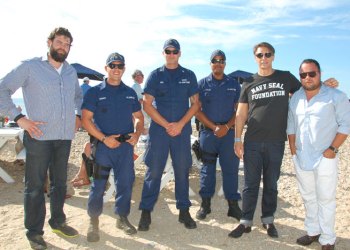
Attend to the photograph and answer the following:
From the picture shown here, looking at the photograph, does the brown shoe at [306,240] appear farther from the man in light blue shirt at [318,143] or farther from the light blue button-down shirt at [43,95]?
the light blue button-down shirt at [43,95]

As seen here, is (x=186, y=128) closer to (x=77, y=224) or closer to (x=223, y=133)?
(x=223, y=133)

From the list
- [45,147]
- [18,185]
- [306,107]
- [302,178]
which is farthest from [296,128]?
[18,185]

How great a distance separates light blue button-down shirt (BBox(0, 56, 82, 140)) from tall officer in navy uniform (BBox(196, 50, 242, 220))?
1953mm

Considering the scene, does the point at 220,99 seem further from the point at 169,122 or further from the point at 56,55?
the point at 56,55

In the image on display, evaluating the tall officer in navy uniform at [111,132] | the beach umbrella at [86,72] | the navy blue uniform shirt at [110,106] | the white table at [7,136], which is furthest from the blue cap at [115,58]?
the beach umbrella at [86,72]

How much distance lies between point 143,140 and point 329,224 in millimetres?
3896

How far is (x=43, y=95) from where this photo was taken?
4137mm

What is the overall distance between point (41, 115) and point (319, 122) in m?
3.23

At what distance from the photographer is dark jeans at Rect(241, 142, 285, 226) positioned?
4461 mm

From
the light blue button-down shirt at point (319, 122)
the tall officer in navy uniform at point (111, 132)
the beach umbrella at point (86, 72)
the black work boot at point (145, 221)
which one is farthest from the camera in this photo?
the beach umbrella at point (86, 72)

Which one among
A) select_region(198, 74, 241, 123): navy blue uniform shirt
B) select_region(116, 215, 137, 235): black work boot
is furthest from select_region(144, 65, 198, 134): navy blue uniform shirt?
select_region(116, 215, 137, 235): black work boot

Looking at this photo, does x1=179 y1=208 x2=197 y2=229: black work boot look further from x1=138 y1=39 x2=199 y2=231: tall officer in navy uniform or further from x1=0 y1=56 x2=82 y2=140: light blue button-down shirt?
x1=0 y1=56 x2=82 y2=140: light blue button-down shirt

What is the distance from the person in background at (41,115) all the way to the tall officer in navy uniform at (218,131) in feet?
6.47

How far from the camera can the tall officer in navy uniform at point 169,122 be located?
15.9 feet
